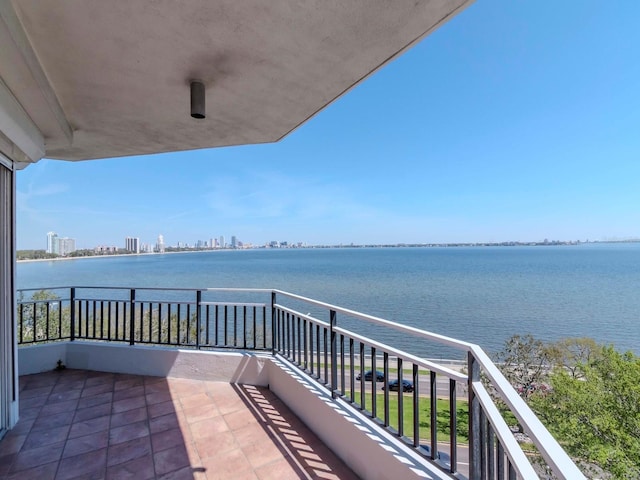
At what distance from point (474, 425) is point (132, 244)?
52.3 meters

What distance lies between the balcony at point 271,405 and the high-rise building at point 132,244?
46.6 meters

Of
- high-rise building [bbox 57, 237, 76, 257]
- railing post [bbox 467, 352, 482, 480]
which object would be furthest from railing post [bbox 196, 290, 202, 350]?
high-rise building [bbox 57, 237, 76, 257]

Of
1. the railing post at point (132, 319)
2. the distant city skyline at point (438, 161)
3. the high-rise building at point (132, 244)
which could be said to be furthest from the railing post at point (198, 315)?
the high-rise building at point (132, 244)

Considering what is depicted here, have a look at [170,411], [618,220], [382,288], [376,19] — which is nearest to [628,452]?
[170,411]

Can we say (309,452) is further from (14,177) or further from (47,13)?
(14,177)

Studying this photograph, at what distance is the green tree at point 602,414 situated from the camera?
8.38m

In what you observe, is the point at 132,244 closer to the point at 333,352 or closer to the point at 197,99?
the point at 197,99

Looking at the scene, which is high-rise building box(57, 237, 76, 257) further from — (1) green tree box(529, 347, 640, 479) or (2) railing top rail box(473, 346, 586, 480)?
(1) green tree box(529, 347, 640, 479)

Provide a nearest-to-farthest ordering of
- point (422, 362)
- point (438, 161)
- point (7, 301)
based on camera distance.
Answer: point (422, 362), point (7, 301), point (438, 161)

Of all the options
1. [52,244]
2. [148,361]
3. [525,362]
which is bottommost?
[525,362]

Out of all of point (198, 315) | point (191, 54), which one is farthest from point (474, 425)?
point (198, 315)

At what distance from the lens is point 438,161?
28188mm

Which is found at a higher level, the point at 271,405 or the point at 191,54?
the point at 191,54

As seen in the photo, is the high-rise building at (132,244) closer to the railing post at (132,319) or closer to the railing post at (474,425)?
the railing post at (132,319)
